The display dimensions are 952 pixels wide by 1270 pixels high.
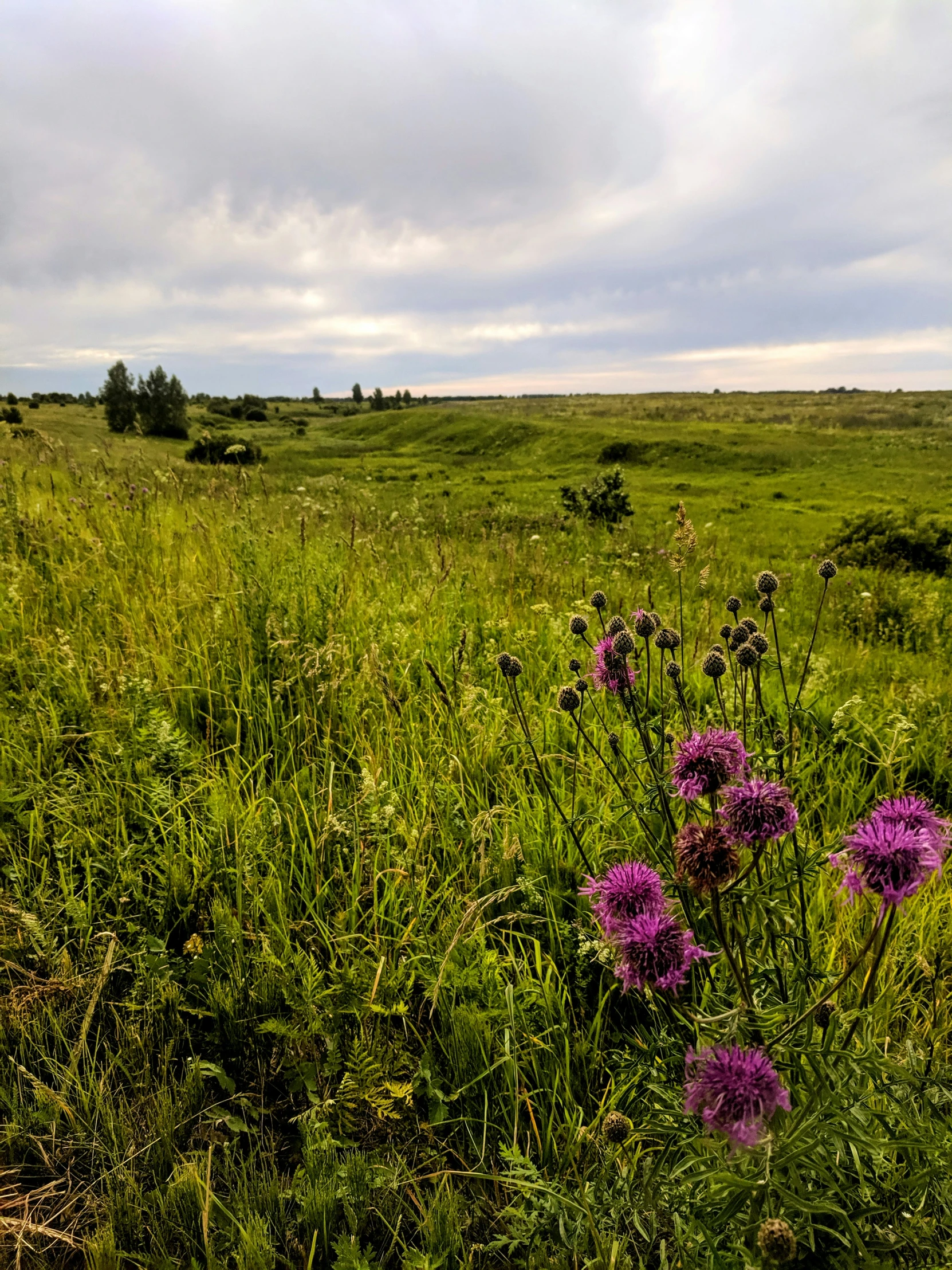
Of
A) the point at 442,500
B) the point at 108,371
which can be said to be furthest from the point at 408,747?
the point at 108,371

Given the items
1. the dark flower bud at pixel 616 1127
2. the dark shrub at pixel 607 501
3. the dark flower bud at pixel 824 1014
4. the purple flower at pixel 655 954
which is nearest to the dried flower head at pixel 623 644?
the purple flower at pixel 655 954

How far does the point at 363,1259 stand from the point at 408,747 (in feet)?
6.55

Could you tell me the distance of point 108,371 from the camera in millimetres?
54469

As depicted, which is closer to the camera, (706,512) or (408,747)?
(408,747)

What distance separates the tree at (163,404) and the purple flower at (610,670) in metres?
57.9

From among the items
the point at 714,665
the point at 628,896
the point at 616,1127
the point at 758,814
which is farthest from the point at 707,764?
the point at 616,1127

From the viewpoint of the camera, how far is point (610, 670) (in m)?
1.70

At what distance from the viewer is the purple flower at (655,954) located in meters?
1.23

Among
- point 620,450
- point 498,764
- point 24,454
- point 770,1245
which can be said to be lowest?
point 498,764

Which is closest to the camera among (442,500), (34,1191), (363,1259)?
(363,1259)

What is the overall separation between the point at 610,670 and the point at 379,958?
1308 millimetres

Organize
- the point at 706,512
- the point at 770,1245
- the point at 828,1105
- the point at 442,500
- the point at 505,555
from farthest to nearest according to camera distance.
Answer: the point at 442,500
the point at 706,512
the point at 505,555
the point at 828,1105
the point at 770,1245

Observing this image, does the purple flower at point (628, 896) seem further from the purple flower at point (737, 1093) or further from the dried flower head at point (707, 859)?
the purple flower at point (737, 1093)

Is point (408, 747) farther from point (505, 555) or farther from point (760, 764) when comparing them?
point (505, 555)
